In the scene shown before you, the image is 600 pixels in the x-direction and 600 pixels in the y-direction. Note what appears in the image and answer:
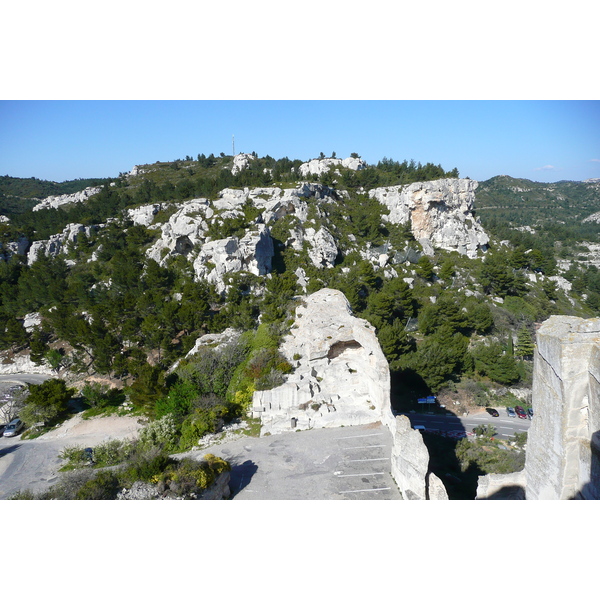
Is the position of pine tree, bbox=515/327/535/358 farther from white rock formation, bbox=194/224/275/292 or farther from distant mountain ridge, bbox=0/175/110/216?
distant mountain ridge, bbox=0/175/110/216

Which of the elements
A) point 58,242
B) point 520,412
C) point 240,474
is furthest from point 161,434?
point 58,242

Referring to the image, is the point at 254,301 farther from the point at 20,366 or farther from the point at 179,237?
the point at 20,366

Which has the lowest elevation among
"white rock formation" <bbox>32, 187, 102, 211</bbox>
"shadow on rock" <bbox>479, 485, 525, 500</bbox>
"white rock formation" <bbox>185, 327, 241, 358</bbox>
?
"shadow on rock" <bbox>479, 485, 525, 500</bbox>

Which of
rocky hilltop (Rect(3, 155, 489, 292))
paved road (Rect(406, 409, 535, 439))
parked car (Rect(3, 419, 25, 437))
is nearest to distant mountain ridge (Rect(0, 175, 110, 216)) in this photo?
rocky hilltop (Rect(3, 155, 489, 292))

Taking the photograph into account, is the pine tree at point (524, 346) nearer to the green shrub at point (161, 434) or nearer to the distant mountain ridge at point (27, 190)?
the green shrub at point (161, 434)

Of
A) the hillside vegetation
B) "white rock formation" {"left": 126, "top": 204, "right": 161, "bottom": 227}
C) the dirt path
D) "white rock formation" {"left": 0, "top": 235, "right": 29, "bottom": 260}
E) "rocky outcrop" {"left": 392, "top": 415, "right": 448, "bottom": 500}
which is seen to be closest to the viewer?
"rocky outcrop" {"left": 392, "top": 415, "right": 448, "bottom": 500}

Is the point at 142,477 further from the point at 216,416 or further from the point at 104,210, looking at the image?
the point at 104,210

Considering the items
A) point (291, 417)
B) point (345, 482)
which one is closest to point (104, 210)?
point (291, 417)
